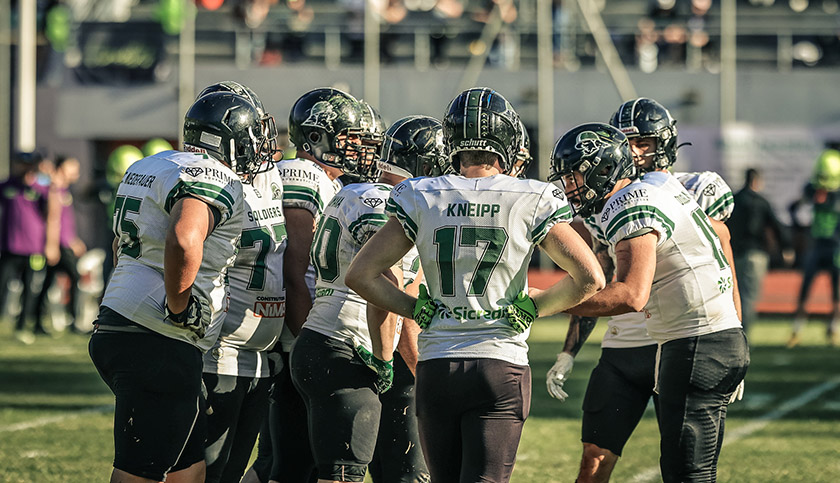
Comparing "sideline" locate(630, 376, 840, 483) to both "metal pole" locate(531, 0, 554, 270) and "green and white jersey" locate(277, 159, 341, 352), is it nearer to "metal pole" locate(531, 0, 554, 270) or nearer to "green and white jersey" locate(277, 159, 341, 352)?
"green and white jersey" locate(277, 159, 341, 352)

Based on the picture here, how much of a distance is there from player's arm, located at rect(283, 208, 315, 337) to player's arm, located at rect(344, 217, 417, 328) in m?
0.96

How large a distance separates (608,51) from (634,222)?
1707cm

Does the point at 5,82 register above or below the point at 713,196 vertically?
above

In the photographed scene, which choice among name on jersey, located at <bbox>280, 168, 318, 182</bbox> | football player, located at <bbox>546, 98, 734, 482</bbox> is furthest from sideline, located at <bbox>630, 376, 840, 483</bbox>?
name on jersey, located at <bbox>280, 168, 318, 182</bbox>

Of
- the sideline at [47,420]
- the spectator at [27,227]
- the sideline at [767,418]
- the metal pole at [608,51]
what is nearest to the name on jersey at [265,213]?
the sideline at [767,418]

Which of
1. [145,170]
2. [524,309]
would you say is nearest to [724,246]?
[524,309]

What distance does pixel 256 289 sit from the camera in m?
4.98

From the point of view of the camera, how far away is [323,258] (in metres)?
4.72

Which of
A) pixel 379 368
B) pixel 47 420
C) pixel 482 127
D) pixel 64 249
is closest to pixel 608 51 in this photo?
pixel 64 249

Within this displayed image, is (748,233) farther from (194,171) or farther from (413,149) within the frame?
(194,171)

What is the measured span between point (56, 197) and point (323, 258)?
404 inches

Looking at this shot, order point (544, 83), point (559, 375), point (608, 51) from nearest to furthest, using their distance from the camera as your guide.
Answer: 1. point (559, 375)
2. point (544, 83)
3. point (608, 51)

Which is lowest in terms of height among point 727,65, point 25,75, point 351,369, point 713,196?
point 351,369

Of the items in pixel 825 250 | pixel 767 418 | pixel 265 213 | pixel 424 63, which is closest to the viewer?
pixel 265 213
